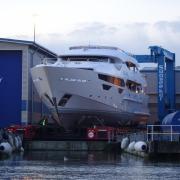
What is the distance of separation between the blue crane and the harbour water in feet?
61.2

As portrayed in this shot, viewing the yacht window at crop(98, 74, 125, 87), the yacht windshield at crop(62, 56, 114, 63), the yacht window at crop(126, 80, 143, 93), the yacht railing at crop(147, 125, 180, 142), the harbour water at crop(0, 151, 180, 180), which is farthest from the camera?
the yacht window at crop(126, 80, 143, 93)

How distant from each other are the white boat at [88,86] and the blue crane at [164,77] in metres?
Result: 2.42

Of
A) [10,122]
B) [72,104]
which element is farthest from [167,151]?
[10,122]

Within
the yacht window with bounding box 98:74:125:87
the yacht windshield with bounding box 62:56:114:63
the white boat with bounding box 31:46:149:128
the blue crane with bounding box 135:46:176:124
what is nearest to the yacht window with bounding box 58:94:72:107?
the white boat with bounding box 31:46:149:128

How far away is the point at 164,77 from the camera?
5172cm

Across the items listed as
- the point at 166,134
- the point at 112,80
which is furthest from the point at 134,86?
the point at 166,134

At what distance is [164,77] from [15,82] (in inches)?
466

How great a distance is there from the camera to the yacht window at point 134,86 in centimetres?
4919

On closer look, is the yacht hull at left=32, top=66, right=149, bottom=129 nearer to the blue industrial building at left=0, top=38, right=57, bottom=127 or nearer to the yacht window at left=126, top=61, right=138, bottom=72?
the blue industrial building at left=0, top=38, right=57, bottom=127

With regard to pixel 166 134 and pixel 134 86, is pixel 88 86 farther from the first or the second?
pixel 166 134

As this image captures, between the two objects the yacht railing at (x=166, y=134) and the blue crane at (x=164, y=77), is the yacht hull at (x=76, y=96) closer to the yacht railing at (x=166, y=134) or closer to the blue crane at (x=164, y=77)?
the blue crane at (x=164, y=77)

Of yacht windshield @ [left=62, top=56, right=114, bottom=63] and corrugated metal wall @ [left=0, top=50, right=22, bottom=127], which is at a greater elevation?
yacht windshield @ [left=62, top=56, right=114, bottom=63]

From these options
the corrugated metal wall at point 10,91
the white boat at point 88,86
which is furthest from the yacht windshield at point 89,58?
the corrugated metal wall at point 10,91

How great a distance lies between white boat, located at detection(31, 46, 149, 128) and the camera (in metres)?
44.1
